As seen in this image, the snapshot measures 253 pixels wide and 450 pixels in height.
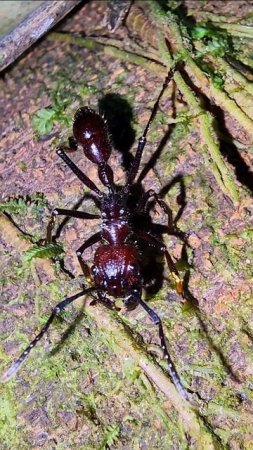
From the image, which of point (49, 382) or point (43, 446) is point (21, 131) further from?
point (43, 446)

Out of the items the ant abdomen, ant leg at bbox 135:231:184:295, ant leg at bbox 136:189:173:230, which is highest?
the ant abdomen

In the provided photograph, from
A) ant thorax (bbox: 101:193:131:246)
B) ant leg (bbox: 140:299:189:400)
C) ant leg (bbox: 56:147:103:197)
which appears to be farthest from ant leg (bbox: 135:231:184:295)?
ant leg (bbox: 56:147:103:197)

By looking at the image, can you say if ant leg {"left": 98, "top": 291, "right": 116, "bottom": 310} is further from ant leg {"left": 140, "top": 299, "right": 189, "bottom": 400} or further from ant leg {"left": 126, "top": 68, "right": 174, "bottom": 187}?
ant leg {"left": 126, "top": 68, "right": 174, "bottom": 187}

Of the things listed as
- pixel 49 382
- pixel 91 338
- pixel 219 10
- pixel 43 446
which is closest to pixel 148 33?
pixel 219 10

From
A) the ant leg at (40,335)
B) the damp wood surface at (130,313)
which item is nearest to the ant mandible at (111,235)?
the ant leg at (40,335)

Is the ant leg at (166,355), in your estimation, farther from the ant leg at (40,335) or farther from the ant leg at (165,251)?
the ant leg at (40,335)

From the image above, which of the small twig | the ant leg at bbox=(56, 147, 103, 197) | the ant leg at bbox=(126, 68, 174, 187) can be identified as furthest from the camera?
the small twig
